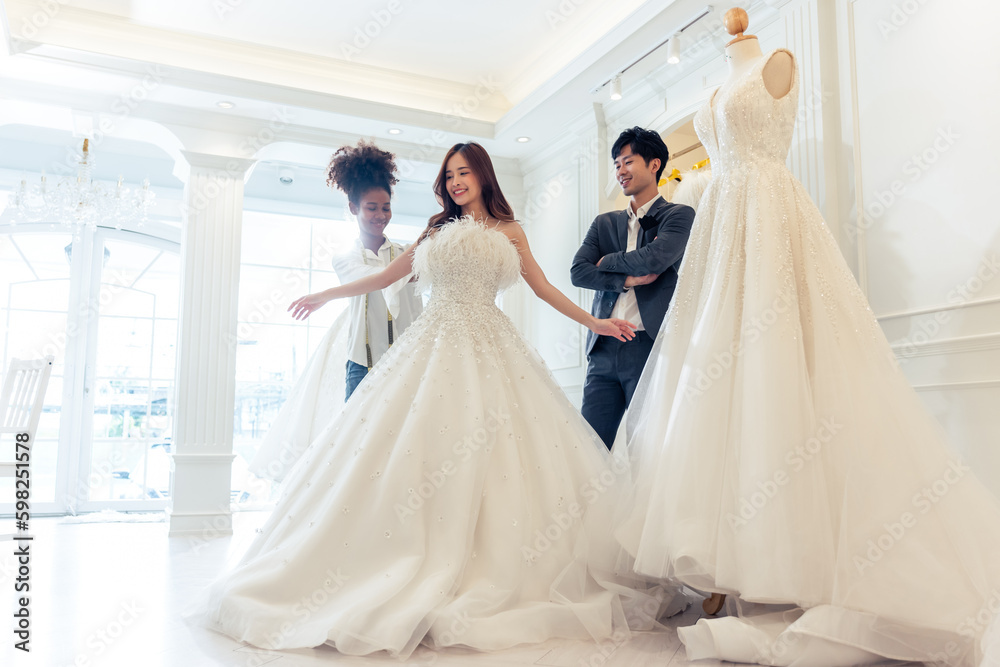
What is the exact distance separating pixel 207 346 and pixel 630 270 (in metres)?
3.15

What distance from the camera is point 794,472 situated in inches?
74.3

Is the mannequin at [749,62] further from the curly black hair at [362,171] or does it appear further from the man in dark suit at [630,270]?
the curly black hair at [362,171]

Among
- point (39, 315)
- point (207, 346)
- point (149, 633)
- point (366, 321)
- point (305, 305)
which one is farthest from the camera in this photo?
point (39, 315)

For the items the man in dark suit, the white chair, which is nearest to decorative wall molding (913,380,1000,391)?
the man in dark suit

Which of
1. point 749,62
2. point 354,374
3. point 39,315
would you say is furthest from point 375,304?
point 39,315

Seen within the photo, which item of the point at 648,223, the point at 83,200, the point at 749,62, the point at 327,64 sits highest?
the point at 327,64

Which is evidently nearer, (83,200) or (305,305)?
(305,305)

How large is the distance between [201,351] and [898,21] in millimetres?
4245

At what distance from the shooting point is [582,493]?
92.4 inches

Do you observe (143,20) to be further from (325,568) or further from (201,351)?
(325,568)

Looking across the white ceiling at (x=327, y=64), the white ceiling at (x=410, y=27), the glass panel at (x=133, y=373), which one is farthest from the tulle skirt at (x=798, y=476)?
the glass panel at (x=133, y=373)

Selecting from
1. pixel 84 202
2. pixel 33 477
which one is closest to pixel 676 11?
pixel 84 202

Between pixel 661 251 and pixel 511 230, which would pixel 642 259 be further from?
pixel 511 230

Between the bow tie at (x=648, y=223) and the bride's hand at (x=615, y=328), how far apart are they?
57cm
